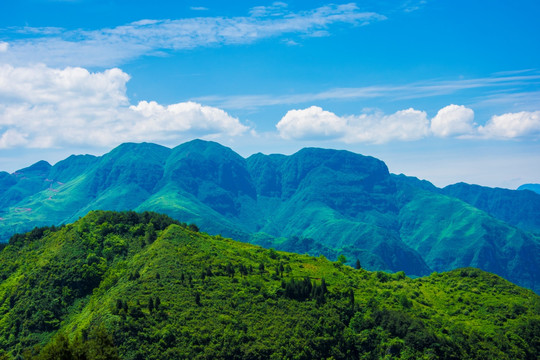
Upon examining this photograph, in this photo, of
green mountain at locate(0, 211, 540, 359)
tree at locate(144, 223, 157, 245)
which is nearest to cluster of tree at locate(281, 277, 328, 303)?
green mountain at locate(0, 211, 540, 359)

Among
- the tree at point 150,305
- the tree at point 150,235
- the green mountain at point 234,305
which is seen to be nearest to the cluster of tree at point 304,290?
the green mountain at point 234,305

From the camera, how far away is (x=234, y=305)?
12306 cm

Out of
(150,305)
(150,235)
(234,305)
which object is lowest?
(234,305)

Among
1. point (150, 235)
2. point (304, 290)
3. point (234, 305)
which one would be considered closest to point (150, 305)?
point (234, 305)

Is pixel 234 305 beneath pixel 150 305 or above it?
beneath

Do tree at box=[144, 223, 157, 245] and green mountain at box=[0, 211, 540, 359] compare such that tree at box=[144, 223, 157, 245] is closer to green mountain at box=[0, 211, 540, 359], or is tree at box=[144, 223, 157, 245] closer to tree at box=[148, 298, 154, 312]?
green mountain at box=[0, 211, 540, 359]

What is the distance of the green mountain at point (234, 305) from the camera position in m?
110

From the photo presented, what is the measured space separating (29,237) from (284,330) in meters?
133

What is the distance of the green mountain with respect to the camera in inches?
4348

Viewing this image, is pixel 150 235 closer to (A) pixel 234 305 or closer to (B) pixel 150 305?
(B) pixel 150 305

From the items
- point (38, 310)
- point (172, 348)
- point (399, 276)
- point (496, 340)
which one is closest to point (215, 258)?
point (172, 348)

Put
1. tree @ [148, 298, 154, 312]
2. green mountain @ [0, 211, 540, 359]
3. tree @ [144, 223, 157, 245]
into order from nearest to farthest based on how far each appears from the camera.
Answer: green mountain @ [0, 211, 540, 359], tree @ [148, 298, 154, 312], tree @ [144, 223, 157, 245]

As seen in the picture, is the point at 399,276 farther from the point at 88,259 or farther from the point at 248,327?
the point at 88,259

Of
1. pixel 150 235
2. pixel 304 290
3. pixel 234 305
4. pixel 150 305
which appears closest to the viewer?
pixel 150 305
